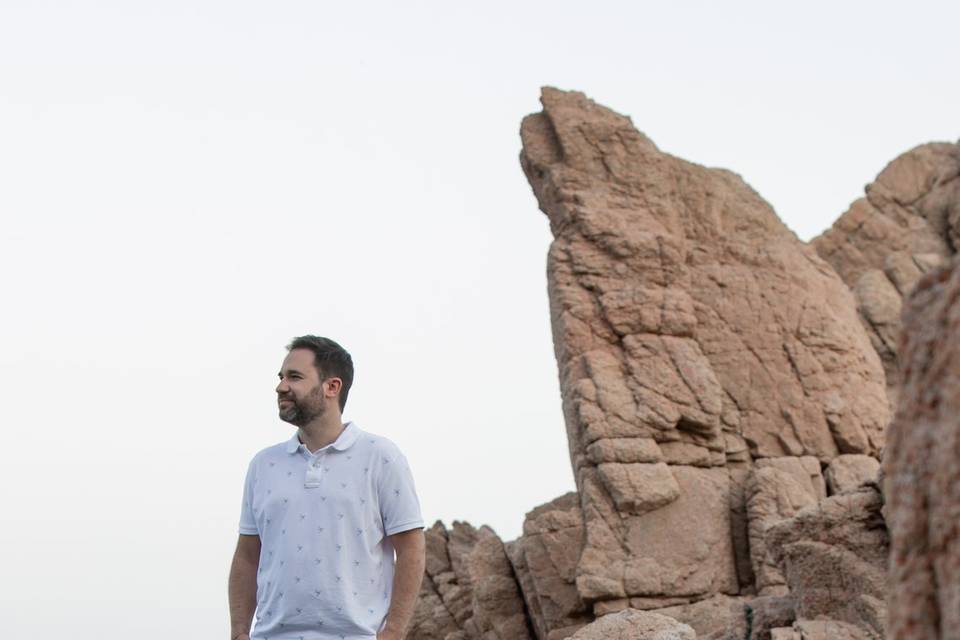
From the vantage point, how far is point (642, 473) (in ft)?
56.0

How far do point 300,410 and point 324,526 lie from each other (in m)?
0.53

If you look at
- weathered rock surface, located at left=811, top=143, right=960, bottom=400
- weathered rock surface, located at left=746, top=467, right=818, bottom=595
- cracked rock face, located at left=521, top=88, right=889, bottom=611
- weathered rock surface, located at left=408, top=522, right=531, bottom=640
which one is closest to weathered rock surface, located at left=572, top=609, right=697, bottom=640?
cracked rock face, located at left=521, top=88, right=889, bottom=611

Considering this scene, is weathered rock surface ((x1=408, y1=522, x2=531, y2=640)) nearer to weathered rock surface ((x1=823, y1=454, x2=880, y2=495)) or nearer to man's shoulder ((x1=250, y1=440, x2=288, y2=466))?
weathered rock surface ((x1=823, y1=454, x2=880, y2=495))

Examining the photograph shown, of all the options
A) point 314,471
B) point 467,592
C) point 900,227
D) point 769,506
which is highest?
point 900,227

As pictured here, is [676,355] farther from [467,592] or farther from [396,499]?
[396,499]

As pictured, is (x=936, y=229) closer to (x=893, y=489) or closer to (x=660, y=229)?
(x=660, y=229)

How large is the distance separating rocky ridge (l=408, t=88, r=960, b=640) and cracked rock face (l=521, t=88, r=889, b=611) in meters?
0.03

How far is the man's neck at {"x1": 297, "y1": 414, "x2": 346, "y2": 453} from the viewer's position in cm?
585

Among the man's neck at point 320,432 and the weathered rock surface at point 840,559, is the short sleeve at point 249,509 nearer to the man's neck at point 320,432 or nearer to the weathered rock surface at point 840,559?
the man's neck at point 320,432

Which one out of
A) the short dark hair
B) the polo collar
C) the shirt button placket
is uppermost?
the short dark hair

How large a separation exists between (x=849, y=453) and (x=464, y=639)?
5.97 metres

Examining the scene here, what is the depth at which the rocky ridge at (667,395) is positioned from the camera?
1689 cm

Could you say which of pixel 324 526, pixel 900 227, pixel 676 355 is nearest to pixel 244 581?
pixel 324 526

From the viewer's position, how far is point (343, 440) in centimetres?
580
